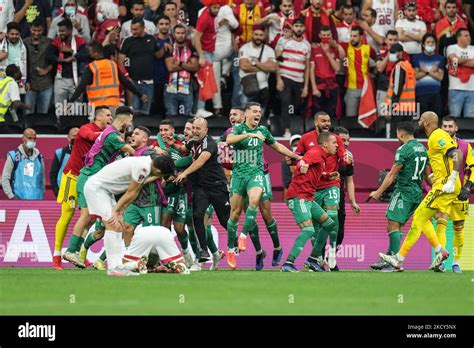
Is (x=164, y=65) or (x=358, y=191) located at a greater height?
(x=164, y=65)

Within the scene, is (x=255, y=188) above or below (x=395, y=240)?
above

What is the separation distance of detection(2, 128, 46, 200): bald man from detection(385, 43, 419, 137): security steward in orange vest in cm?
739

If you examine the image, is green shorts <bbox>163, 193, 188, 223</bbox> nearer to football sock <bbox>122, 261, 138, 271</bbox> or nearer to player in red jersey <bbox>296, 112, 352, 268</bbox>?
player in red jersey <bbox>296, 112, 352, 268</bbox>

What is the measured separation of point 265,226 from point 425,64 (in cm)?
588

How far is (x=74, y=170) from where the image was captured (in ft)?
63.7

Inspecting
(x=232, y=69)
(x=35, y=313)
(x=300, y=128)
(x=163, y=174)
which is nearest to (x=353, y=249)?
(x=300, y=128)

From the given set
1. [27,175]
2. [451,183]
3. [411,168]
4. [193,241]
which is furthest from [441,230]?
[27,175]

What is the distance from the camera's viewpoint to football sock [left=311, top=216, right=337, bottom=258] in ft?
63.3

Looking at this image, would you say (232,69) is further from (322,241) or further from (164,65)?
(322,241)

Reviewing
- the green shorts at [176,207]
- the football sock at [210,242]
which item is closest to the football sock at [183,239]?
the green shorts at [176,207]

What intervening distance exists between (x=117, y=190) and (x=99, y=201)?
320mm

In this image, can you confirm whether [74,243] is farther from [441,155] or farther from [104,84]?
[441,155]

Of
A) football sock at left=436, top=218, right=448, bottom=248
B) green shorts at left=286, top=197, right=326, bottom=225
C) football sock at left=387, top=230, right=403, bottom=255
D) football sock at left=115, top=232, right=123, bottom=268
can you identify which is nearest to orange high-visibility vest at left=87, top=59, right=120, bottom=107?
green shorts at left=286, top=197, right=326, bottom=225

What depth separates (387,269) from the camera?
66.5 feet
